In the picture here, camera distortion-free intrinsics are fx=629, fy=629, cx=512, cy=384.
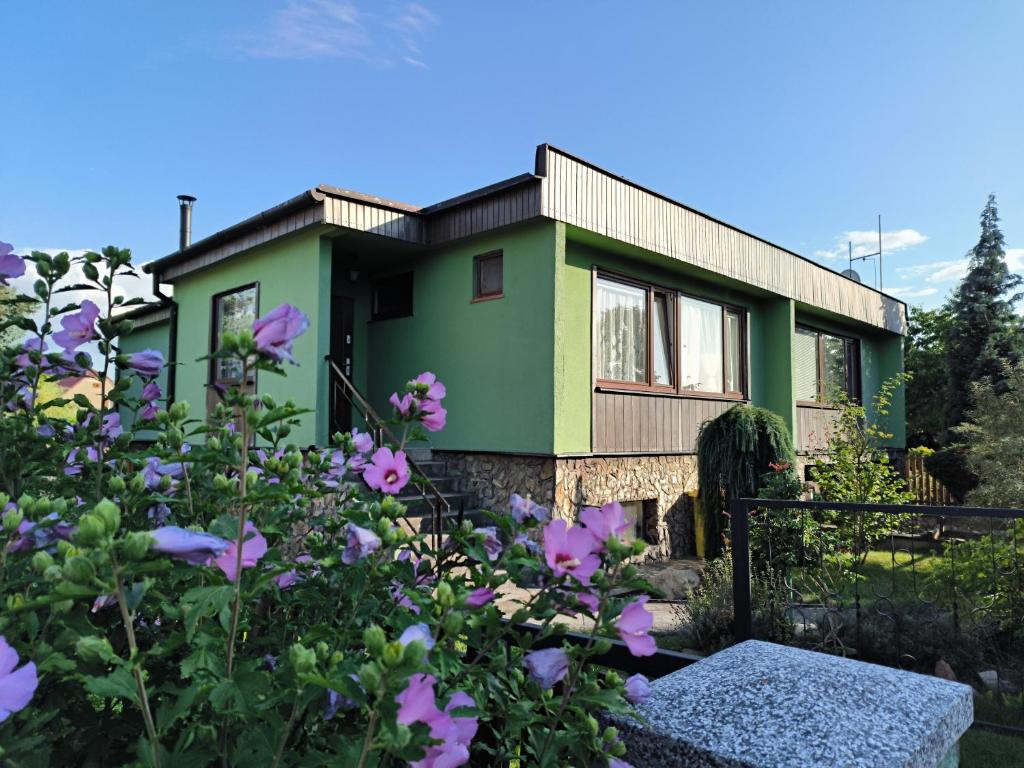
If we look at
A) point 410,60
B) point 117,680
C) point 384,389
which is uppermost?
point 410,60

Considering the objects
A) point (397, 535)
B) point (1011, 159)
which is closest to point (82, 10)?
point (397, 535)

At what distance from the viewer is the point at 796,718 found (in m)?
1.44

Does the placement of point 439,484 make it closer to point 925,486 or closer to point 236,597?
point 236,597

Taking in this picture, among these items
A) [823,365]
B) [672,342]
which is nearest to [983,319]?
[823,365]

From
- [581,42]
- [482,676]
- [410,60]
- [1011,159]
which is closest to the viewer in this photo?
[482,676]

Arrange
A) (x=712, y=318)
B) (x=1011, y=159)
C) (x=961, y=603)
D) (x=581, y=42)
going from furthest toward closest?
(x=1011, y=159) → (x=712, y=318) → (x=581, y=42) → (x=961, y=603)

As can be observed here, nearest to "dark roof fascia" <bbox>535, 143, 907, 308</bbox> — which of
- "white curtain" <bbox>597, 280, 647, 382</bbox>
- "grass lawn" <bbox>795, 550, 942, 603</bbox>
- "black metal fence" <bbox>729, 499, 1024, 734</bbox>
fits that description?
"white curtain" <bbox>597, 280, 647, 382</bbox>

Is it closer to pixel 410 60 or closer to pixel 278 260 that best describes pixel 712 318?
pixel 410 60

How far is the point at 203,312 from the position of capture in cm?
980

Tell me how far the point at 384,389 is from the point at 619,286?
3.53 metres

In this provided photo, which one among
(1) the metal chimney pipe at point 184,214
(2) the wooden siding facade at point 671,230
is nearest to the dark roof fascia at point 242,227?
(2) the wooden siding facade at point 671,230

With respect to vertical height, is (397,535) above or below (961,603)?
above

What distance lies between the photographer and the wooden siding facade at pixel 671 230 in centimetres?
682

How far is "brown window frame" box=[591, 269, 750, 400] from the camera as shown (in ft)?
A: 25.3
